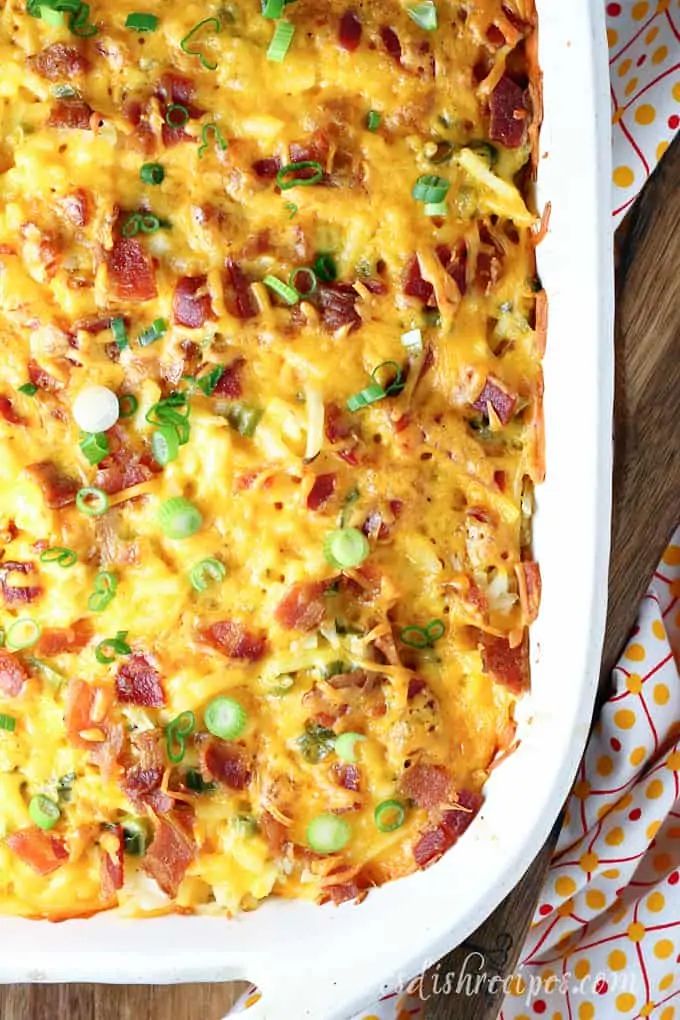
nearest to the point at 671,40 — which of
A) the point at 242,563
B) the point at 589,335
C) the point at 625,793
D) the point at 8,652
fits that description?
the point at 589,335

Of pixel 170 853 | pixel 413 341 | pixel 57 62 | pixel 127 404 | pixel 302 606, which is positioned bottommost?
pixel 170 853

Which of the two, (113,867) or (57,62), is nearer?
(57,62)

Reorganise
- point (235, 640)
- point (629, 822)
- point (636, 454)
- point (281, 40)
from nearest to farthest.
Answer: point (281, 40) < point (235, 640) < point (636, 454) < point (629, 822)

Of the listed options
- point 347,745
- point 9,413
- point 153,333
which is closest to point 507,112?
point 153,333

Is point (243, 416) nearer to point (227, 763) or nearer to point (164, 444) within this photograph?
point (164, 444)

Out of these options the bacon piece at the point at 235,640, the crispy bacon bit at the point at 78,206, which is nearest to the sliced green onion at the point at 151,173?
the crispy bacon bit at the point at 78,206

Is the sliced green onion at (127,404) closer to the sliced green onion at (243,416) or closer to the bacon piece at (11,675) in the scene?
the sliced green onion at (243,416)

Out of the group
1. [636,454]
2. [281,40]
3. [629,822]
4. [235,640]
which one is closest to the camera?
[281,40]
